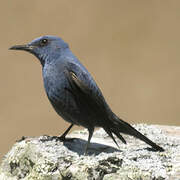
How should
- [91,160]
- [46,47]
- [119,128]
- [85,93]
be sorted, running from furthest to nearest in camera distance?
[46,47], [119,128], [85,93], [91,160]

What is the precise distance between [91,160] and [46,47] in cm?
182

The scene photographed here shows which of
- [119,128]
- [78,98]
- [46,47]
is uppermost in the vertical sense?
[46,47]

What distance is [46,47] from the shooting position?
20.1 feet

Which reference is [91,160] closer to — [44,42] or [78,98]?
[78,98]

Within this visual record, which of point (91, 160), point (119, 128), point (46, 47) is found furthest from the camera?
point (46, 47)

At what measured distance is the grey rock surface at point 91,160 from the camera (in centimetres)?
472

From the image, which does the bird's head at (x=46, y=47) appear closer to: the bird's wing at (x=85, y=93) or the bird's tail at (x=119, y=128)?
the bird's wing at (x=85, y=93)

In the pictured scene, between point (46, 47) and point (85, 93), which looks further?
point (46, 47)

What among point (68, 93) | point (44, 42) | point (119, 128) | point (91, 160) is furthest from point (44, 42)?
point (91, 160)

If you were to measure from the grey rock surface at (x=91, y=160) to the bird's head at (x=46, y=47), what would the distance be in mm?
953

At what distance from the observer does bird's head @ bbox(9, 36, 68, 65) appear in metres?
6.09

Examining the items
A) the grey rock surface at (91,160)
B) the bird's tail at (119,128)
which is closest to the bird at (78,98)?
the bird's tail at (119,128)

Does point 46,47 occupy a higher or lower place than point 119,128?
higher

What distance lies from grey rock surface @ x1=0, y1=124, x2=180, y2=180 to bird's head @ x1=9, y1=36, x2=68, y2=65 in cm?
95
